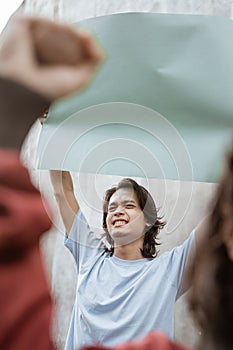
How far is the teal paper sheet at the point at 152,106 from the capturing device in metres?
1.26

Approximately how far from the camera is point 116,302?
131 centimetres

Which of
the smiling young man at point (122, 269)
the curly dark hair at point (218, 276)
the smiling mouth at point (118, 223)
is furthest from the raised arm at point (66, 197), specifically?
the curly dark hair at point (218, 276)

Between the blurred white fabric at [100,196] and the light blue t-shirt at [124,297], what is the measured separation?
8cm

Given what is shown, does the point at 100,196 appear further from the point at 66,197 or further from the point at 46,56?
the point at 46,56

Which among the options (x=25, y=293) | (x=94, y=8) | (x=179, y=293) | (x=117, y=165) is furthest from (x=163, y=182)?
(x=25, y=293)

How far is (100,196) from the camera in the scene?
1450mm

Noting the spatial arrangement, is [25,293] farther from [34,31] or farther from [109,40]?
[109,40]

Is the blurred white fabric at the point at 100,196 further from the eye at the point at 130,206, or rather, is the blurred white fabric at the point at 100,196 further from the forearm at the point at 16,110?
the forearm at the point at 16,110

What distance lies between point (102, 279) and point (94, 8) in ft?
1.86

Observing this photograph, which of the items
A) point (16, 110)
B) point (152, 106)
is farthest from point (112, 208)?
point (16, 110)

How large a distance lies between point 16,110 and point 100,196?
3.43 feet

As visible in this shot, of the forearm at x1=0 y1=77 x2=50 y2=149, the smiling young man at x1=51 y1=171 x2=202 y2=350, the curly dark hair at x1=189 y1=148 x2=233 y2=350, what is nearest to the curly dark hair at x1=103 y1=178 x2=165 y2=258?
the smiling young man at x1=51 y1=171 x2=202 y2=350

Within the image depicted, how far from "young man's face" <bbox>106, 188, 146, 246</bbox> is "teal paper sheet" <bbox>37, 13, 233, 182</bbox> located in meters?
0.10

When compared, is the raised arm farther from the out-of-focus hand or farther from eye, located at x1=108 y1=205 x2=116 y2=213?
the out-of-focus hand
